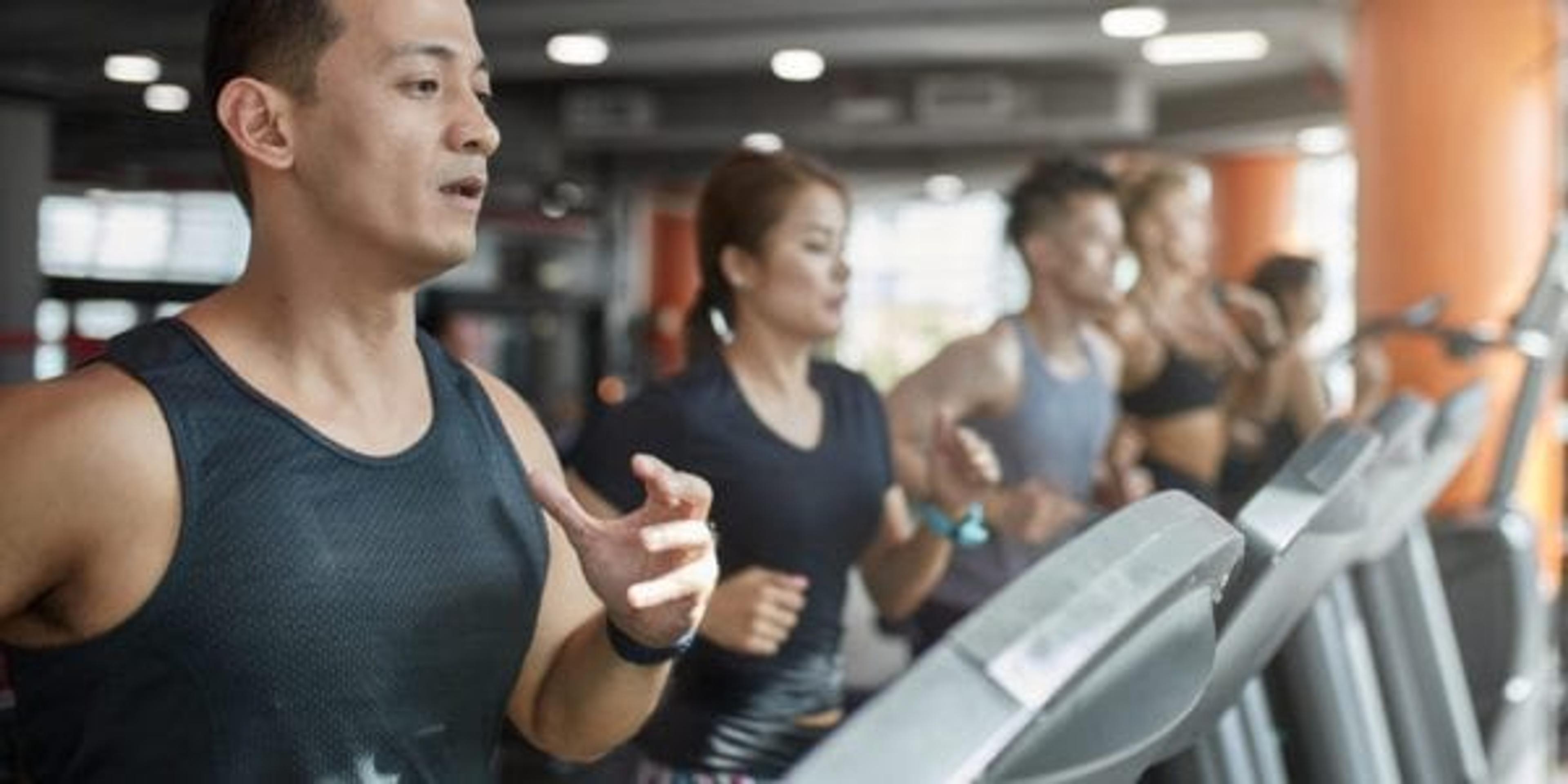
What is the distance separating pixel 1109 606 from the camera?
2.72 feet

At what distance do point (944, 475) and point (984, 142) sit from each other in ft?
37.2

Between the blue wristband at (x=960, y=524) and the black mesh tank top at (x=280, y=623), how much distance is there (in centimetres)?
119

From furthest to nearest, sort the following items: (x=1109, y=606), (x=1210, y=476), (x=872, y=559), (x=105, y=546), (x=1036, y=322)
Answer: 1. (x=1210, y=476)
2. (x=1036, y=322)
3. (x=872, y=559)
4. (x=105, y=546)
5. (x=1109, y=606)

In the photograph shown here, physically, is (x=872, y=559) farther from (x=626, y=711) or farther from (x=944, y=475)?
(x=626, y=711)

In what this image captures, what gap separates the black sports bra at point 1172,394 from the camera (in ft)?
14.2

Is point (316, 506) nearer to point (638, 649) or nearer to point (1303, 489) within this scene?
point (638, 649)

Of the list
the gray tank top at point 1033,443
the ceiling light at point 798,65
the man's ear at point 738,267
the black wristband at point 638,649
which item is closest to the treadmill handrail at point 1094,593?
the black wristband at point 638,649

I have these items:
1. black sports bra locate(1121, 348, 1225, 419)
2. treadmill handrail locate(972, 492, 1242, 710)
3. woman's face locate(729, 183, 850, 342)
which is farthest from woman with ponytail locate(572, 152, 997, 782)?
black sports bra locate(1121, 348, 1225, 419)

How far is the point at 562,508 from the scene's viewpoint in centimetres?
132

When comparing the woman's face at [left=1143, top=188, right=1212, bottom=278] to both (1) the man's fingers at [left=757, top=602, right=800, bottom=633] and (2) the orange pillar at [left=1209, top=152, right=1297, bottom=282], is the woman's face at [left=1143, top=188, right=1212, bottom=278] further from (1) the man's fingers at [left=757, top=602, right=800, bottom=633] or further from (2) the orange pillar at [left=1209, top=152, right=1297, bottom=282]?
(2) the orange pillar at [left=1209, top=152, right=1297, bottom=282]

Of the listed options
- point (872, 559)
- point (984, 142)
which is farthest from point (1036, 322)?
point (984, 142)

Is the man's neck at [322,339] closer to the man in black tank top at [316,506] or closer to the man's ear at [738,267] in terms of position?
the man in black tank top at [316,506]

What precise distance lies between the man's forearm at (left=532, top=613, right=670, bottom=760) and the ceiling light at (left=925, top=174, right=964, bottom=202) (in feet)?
46.4

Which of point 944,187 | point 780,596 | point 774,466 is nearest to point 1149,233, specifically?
point 774,466
